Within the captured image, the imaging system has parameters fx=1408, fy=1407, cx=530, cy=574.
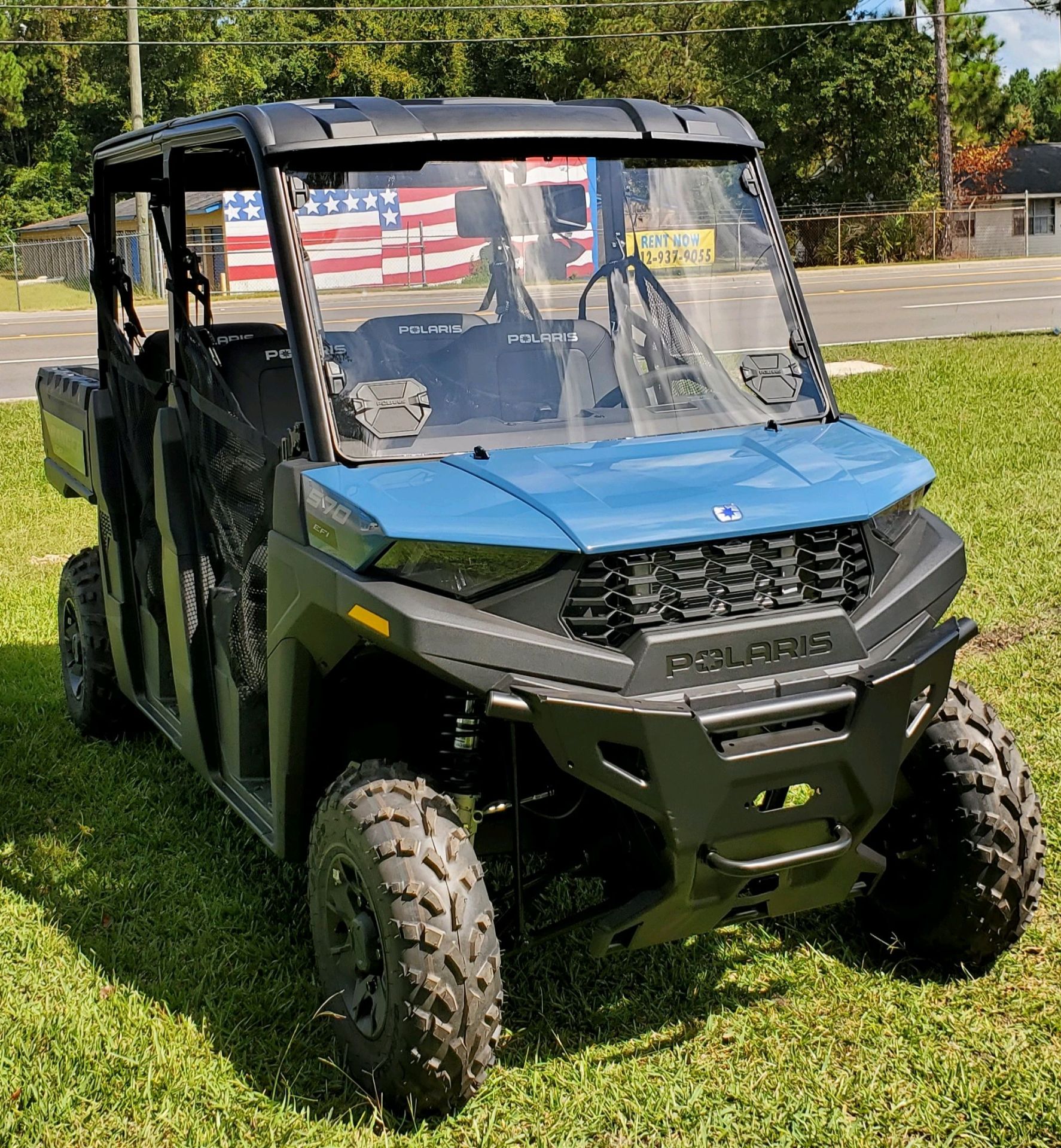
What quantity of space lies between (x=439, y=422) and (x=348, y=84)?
5390 cm

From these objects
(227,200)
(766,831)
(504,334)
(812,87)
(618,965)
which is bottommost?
(618,965)

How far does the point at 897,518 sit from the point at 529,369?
1.02 metres

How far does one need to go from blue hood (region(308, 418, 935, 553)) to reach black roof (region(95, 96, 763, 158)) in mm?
830

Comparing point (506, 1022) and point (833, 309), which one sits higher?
point (833, 309)

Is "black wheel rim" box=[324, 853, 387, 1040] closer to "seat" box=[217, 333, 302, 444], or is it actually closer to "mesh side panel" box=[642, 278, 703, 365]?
"seat" box=[217, 333, 302, 444]

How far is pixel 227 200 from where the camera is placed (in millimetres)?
4520

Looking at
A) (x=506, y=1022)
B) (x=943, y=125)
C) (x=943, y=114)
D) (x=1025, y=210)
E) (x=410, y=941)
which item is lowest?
(x=506, y=1022)

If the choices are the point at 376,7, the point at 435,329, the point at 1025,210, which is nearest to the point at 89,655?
the point at 435,329

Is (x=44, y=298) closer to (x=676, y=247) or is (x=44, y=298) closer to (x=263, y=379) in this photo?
(x=263, y=379)

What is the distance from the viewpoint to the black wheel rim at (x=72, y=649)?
5.86 meters

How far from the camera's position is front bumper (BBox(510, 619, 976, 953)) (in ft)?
9.63

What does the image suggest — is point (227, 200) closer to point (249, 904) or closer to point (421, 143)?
point (421, 143)

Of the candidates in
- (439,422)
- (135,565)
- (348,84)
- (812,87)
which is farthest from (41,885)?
(348,84)

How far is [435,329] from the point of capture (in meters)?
3.72
